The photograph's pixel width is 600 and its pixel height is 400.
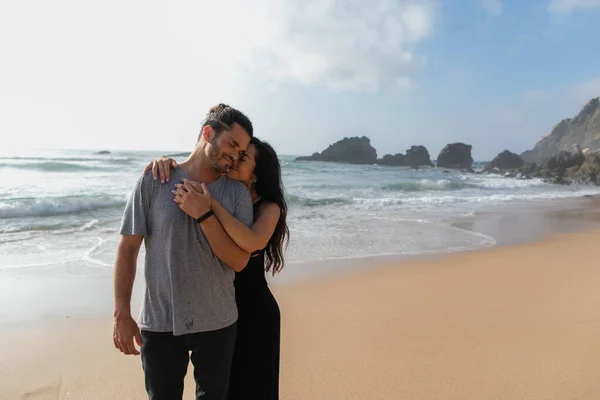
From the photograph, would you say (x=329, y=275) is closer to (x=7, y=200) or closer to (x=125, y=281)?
(x=125, y=281)

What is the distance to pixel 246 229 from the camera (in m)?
1.84

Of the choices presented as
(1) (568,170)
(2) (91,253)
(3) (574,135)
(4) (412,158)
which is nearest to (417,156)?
(4) (412,158)

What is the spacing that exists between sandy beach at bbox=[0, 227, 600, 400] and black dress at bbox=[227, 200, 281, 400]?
934mm

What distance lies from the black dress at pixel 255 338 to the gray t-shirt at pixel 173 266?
29 centimetres

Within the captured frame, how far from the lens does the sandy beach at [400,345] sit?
3.17 meters

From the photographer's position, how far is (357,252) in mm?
7715

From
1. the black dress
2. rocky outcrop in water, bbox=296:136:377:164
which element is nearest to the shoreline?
the black dress

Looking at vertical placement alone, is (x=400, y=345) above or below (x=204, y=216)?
below

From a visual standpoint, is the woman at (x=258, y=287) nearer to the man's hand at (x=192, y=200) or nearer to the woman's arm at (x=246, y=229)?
the woman's arm at (x=246, y=229)

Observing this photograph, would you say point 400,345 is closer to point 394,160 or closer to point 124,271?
point 124,271

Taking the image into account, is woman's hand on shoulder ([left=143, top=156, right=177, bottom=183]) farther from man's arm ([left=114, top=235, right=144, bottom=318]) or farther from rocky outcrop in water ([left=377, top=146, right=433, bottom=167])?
rocky outcrop in water ([left=377, top=146, right=433, bottom=167])

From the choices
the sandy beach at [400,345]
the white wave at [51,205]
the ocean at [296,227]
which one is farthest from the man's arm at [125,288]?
the white wave at [51,205]

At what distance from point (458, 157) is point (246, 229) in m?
71.0

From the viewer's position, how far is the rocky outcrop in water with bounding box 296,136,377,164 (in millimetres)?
75062
